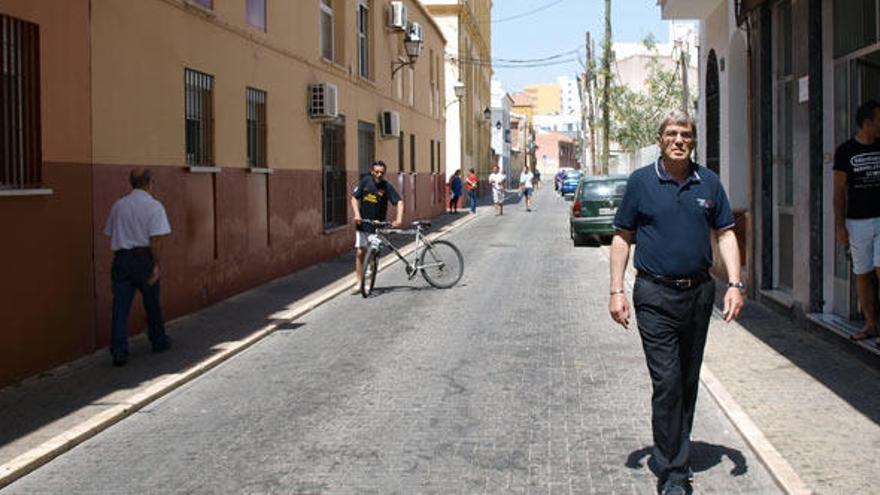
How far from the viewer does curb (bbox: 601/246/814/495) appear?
5.13m

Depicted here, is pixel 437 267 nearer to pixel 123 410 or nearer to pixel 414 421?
pixel 123 410

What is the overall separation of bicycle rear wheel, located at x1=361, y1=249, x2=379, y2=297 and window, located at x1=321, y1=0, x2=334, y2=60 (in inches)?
266

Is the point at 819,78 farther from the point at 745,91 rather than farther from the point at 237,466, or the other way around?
the point at 237,466

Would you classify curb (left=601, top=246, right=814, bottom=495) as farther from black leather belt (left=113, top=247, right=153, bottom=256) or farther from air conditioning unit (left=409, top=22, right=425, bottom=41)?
air conditioning unit (left=409, top=22, right=425, bottom=41)

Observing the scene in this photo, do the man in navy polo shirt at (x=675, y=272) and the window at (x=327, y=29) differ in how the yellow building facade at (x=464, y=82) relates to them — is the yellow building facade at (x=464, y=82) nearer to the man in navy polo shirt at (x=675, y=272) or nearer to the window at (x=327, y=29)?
the window at (x=327, y=29)

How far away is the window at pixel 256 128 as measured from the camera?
46.9ft

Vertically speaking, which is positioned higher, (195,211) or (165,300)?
(195,211)

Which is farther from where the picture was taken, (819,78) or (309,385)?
(819,78)

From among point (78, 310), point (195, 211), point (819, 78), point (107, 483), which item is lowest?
point (107, 483)

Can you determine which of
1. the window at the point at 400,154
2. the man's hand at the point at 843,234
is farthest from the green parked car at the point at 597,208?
the man's hand at the point at 843,234

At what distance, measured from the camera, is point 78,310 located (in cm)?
877

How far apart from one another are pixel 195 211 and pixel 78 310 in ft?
10.8

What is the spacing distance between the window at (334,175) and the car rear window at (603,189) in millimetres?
5300

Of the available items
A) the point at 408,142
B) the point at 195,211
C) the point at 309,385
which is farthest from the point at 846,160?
the point at 408,142
